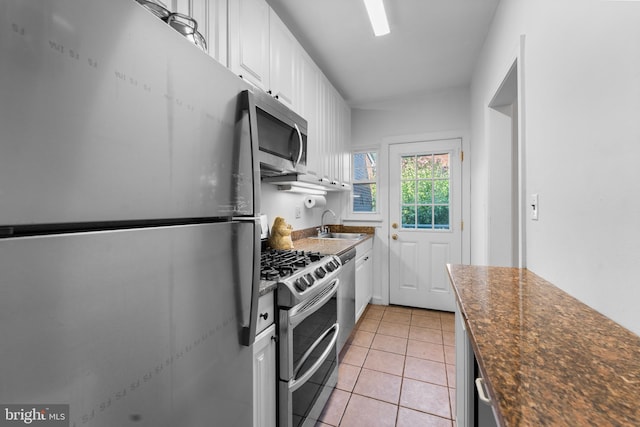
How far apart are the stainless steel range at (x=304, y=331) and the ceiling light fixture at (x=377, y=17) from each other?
171cm

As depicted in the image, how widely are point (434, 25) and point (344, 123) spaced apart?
4.66ft

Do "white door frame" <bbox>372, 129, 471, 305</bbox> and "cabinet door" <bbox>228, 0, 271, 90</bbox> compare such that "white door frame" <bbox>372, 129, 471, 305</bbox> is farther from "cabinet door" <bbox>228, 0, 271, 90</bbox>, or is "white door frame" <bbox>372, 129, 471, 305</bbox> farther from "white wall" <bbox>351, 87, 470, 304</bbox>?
"cabinet door" <bbox>228, 0, 271, 90</bbox>

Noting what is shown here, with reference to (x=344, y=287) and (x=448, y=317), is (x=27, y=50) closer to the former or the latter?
(x=344, y=287)

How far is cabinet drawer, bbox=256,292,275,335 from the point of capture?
113 cm

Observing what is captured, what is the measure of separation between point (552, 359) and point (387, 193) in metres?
3.01

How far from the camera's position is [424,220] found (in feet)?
11.0

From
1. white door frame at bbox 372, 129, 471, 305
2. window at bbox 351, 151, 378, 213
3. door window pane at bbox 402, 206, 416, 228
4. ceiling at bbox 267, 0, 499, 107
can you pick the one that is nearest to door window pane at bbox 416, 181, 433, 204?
door window pane at bbox 402, 206, 416, 228

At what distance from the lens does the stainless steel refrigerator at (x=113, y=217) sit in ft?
1.45

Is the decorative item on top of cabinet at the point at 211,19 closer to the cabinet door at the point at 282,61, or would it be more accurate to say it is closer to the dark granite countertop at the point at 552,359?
the cabinet door at the point at 282,61

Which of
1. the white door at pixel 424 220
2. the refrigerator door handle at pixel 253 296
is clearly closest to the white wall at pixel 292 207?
the white door at pixel 424 220

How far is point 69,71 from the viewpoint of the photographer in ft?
1.62

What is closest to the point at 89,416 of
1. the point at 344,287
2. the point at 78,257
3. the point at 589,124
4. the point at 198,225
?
the point at 78,257

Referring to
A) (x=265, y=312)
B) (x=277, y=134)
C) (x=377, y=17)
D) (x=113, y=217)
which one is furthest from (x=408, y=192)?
(x=113, y=217)

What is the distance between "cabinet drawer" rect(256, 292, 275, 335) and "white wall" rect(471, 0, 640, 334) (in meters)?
1.14
